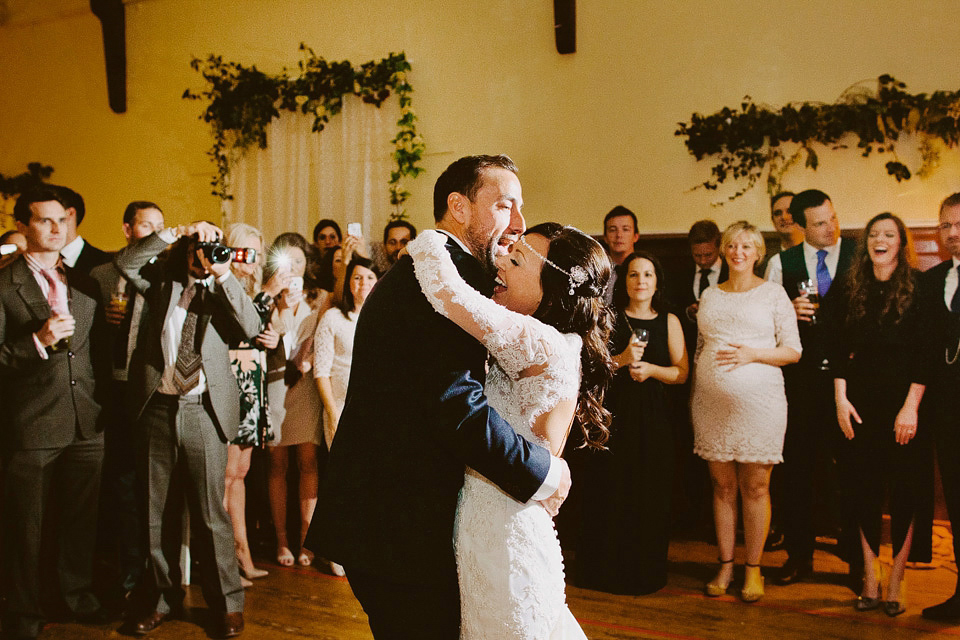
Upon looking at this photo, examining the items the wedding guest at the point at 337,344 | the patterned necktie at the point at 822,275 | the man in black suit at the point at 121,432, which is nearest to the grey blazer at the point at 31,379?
the man in black suit at the point at 121,432

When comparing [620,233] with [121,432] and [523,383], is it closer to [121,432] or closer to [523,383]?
[523,383]

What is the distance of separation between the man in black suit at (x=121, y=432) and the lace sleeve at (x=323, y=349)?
0.84 meters

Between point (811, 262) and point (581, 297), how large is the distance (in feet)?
8.35

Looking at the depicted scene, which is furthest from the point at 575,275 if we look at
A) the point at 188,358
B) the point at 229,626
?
the point at 229,626

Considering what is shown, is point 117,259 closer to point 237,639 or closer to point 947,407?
point 237,639

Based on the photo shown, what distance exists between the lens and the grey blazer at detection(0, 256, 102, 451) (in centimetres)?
271

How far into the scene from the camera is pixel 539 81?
5.27 meters

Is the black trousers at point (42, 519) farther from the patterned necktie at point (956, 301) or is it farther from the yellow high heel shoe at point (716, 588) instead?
the patterned necktie at point (956, 301)

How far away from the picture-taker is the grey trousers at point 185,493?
2.68 m

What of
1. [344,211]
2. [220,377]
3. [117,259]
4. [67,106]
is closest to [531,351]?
[220,377]

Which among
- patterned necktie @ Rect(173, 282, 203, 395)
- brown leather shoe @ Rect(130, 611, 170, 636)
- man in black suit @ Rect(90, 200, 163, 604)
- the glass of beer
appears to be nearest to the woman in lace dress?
the glass of beer

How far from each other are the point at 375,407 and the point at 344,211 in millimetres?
4512

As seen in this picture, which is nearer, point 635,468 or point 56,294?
point 56,294

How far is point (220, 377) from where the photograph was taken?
2.75 m
